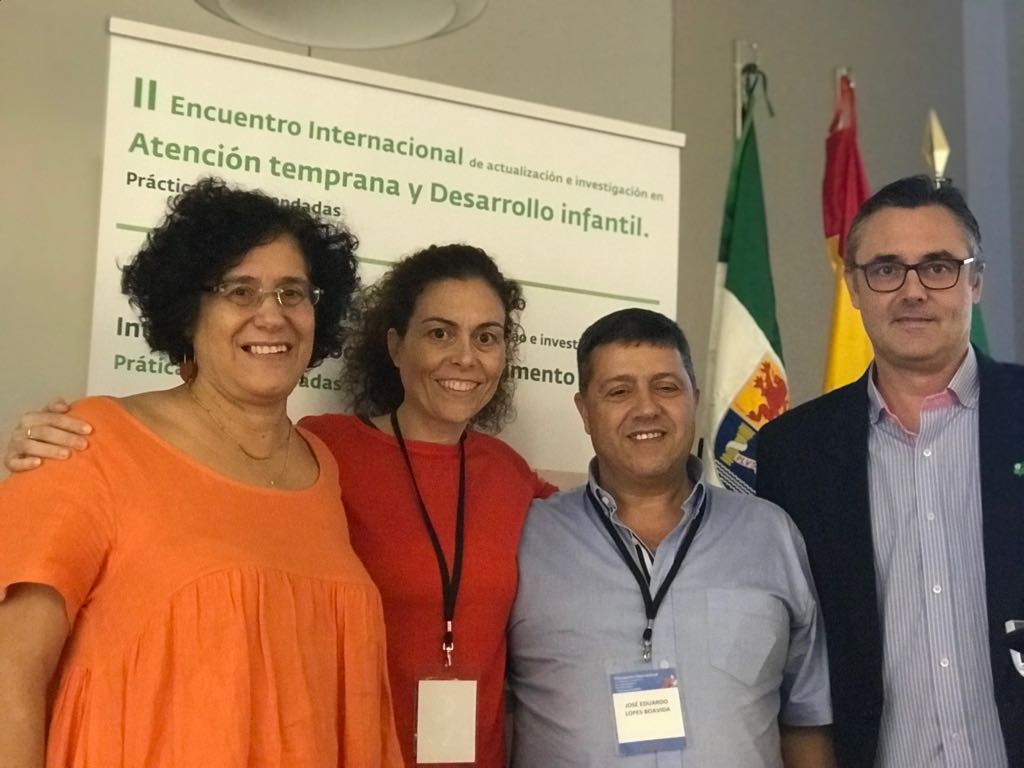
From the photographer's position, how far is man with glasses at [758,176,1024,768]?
1913 mm

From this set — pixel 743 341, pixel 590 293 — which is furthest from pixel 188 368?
pixel 743 341

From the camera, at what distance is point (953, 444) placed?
2.04 m

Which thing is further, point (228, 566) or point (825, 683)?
point (825, 683)

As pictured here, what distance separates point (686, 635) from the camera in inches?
76.4

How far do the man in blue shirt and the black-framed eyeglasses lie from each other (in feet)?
1.37

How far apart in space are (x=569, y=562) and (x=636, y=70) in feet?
6.47

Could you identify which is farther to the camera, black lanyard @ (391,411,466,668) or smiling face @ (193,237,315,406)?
black lanyard @ (391,411,466,668)

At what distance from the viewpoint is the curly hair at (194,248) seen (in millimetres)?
1694

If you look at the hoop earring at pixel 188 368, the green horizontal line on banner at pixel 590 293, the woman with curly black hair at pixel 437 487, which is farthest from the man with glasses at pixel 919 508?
the hoop earring at pixel 188 368

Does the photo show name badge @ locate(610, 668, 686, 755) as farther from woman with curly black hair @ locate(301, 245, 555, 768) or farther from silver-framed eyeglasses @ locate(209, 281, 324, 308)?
silver-framed eyeglasses @ locate(209, 281, 324, 308)

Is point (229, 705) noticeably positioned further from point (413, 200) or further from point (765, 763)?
point (413, 200)

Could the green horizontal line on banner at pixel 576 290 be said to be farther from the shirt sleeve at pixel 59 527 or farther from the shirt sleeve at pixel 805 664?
the shirt sleeve at pixel 59 527

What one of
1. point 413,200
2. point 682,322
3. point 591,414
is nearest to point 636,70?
point 682,322

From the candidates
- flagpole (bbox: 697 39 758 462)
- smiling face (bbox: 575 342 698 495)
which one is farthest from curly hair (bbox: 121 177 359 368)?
flagpole (bbox: 697 39 758 462)
